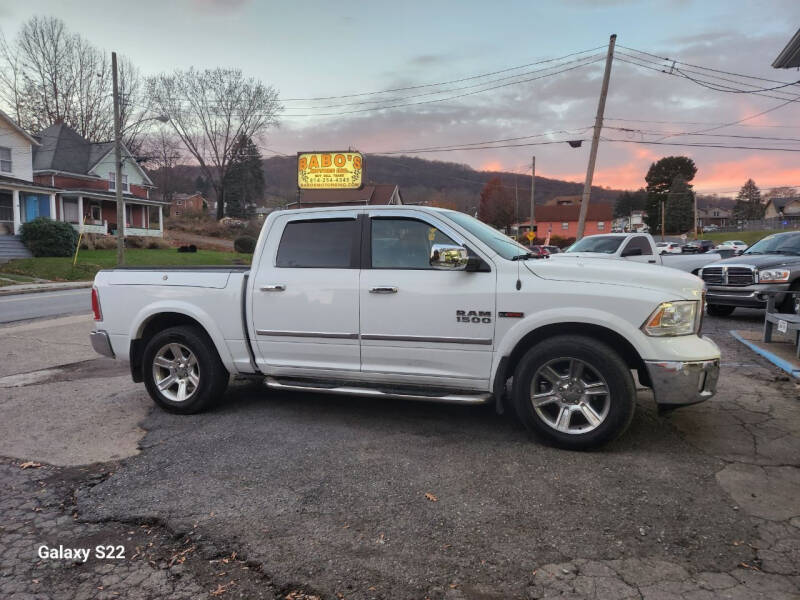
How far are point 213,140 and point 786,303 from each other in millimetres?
65190

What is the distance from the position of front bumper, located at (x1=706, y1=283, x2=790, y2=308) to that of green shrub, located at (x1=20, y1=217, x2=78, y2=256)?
103 ft

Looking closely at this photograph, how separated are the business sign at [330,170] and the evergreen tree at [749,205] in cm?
11626

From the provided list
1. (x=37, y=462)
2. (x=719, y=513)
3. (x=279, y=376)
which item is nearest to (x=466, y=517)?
(x=719, y=513)

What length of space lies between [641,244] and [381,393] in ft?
35.3

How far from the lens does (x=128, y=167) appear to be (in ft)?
150

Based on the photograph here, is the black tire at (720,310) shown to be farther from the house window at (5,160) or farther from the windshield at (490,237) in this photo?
the house window at (5,160)

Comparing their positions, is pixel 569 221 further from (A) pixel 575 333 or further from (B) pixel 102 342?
(B) pixel 102 342

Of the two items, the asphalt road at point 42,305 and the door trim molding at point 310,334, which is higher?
the door trim molding at point 310,334

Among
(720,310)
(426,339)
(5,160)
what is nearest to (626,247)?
(720,310)

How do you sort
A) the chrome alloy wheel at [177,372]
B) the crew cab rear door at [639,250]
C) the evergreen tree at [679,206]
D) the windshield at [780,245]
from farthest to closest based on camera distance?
the evergreen tree at [679,206]
the crew cab rear door at [639,250]
the windshield at [780,245]
the chrome alloy wheel at [177,372]

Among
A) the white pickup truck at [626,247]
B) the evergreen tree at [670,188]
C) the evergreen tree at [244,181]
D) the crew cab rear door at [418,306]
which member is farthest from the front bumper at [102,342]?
the evergreen tree at [670,188]

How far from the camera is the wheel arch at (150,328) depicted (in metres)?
5.28

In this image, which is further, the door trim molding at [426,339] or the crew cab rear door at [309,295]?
the crew cab rear door at [309,295]

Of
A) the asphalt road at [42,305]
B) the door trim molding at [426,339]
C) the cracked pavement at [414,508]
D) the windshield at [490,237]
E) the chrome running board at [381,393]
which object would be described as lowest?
the asphalt road at [42,305]
